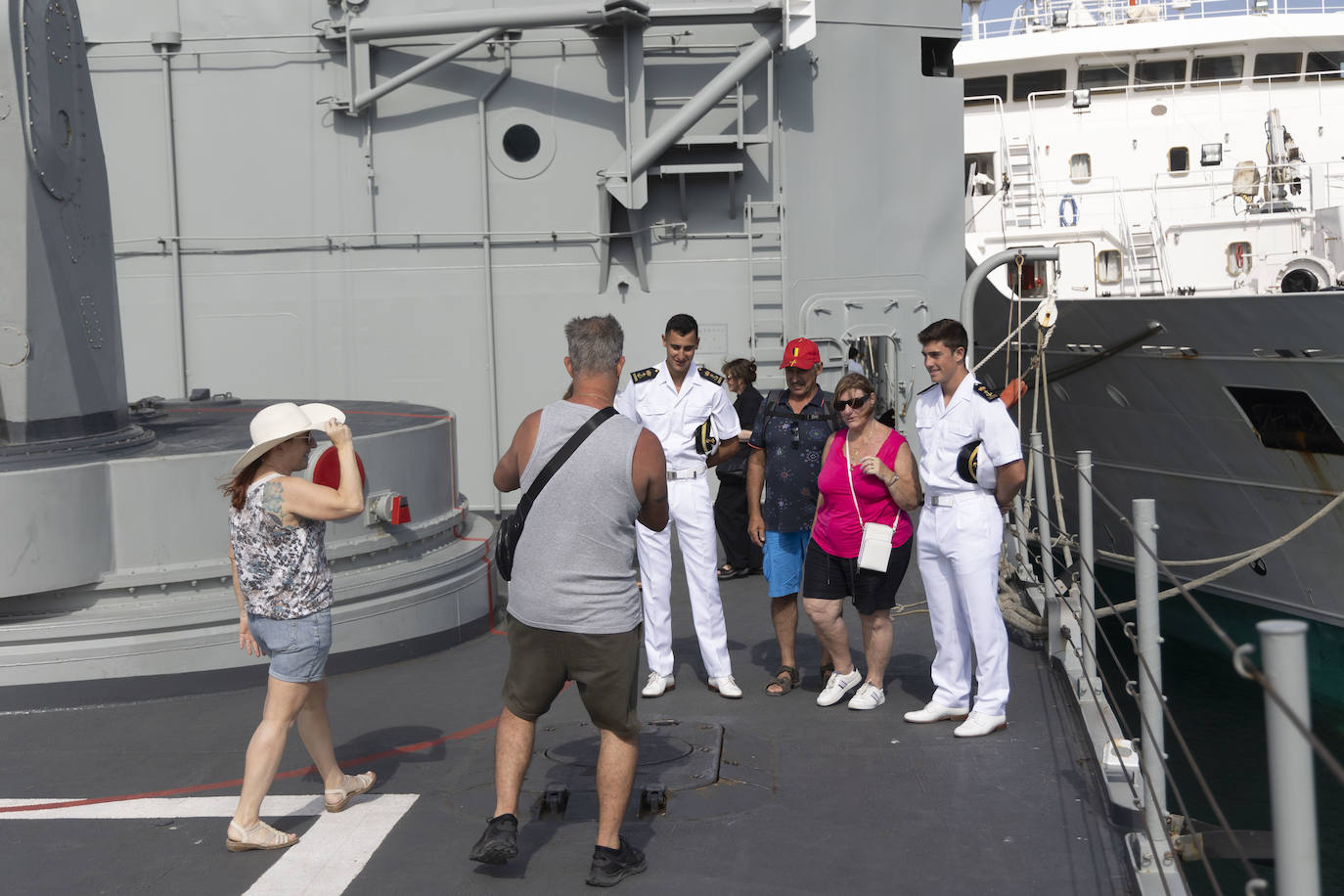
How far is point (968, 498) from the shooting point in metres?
5.15

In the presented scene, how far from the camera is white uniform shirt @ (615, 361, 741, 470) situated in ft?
18.8

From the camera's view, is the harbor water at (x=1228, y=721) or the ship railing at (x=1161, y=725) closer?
the ship railing at (x=1161, y=725)

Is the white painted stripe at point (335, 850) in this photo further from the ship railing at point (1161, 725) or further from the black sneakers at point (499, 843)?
the ship railing at point (1161, 725)

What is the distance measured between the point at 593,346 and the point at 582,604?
30.6 inches

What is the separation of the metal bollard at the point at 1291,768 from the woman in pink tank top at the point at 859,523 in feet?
11.1

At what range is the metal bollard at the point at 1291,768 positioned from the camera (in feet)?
6.01

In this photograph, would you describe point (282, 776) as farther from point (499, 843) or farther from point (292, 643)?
point (499, 843)

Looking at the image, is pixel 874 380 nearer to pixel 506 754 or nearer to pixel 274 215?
pixel 274 215

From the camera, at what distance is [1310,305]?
10820 mm

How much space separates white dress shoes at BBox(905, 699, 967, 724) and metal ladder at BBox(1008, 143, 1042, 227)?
42.1 ft

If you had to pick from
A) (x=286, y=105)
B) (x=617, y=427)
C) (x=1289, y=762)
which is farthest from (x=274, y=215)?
(x=1289, y=762)

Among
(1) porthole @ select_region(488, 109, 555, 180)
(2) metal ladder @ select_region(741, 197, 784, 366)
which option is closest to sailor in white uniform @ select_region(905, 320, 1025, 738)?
(2) metal ladder @ select_region(741, 197, 784, 366)

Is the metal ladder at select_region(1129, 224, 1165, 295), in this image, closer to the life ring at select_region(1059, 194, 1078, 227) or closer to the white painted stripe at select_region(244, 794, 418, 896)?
the life ring at select_region(1059, 194, 1078, 227)

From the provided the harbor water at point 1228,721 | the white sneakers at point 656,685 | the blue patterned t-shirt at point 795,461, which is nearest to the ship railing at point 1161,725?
the blue patterned t-shirt at point 795,461
